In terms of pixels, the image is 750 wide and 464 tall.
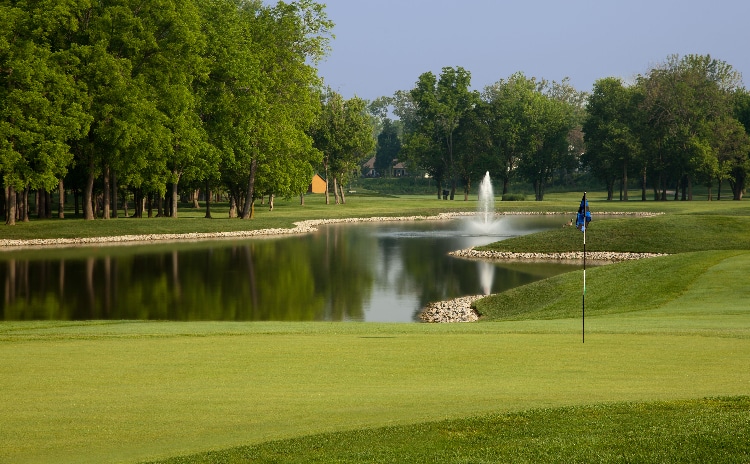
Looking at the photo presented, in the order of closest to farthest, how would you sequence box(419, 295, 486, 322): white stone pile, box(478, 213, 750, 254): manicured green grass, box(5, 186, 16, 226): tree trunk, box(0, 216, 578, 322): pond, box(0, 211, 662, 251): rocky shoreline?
box(419, 295, 486, 322): white stone pile
box(0, 216, 578, 322): pond
box(478, 213, 750, 254): manicured green grass
box(0, 211, 662, 251): rocky shoreline
box(5, 186, 16, 226): tree trunk

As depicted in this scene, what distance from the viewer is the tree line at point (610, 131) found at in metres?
114

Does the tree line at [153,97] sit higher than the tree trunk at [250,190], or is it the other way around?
the tree line at [153,97]

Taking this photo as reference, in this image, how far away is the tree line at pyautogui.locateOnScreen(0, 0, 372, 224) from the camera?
5838 cm

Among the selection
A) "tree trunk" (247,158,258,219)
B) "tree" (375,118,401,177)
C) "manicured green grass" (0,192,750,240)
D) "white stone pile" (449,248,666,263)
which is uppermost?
"tree" (375,118,401,177)

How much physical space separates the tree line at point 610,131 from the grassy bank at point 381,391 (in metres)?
97.2

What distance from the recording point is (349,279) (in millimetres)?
40000

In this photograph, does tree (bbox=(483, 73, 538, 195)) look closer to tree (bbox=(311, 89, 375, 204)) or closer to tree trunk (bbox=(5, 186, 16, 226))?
tree (bbox=(311, 89, 375, 204))

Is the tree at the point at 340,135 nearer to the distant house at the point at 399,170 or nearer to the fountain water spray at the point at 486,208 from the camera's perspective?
the fountain water spray at the point at 486,208

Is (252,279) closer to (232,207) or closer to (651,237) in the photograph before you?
(651,237)

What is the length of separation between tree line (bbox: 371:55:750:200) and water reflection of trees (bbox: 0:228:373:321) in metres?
74.7

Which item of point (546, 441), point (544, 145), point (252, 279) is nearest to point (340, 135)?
point (544, 145)

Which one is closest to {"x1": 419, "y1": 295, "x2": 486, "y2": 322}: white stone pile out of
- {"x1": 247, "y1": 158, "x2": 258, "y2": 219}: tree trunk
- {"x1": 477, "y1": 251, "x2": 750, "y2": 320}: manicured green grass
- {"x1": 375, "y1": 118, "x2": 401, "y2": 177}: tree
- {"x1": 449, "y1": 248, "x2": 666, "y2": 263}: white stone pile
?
{"x1": 477, "y1": 251, "x2": 750, "y2": 320}: manicured green grass

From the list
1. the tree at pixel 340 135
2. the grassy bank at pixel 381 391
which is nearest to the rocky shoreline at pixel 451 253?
the grassy bank at pixel 381 391

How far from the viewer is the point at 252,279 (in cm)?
3956
